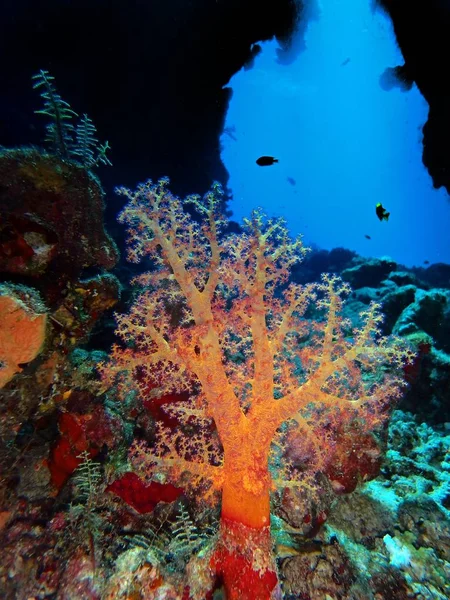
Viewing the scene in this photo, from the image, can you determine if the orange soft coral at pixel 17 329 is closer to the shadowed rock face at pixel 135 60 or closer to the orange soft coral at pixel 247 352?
the orange soft coral at pixel 247 352

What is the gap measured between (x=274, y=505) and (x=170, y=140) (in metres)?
15.1

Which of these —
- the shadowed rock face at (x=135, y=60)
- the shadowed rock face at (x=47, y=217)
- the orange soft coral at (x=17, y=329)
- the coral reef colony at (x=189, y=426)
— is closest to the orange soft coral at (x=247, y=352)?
the coral reef colony at (x=189, y=426)

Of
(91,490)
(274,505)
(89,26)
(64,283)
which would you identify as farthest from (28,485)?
(89,26)

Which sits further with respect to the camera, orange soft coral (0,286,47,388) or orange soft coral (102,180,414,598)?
orange soft coral (0,286,47,388)

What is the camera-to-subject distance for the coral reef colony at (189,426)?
2.85 metres

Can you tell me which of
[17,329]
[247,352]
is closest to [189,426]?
[247,352]

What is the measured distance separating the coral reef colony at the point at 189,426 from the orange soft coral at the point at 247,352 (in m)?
0.02

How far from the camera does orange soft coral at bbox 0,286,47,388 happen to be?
311 cm

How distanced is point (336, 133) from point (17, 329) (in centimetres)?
9372

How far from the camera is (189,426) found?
14.4 ft

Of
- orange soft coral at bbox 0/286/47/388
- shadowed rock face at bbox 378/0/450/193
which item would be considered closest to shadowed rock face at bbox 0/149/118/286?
orange soft coral at bbox 0/286/47/388

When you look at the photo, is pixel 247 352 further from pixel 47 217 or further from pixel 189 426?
pixel 47 217

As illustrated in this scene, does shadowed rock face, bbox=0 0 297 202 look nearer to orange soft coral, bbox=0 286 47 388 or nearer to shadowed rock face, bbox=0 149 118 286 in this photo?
shadowed rock face, bbox=0 149 118 286

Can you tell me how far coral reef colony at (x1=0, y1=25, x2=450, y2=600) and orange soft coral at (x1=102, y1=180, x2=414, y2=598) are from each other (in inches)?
0.8
